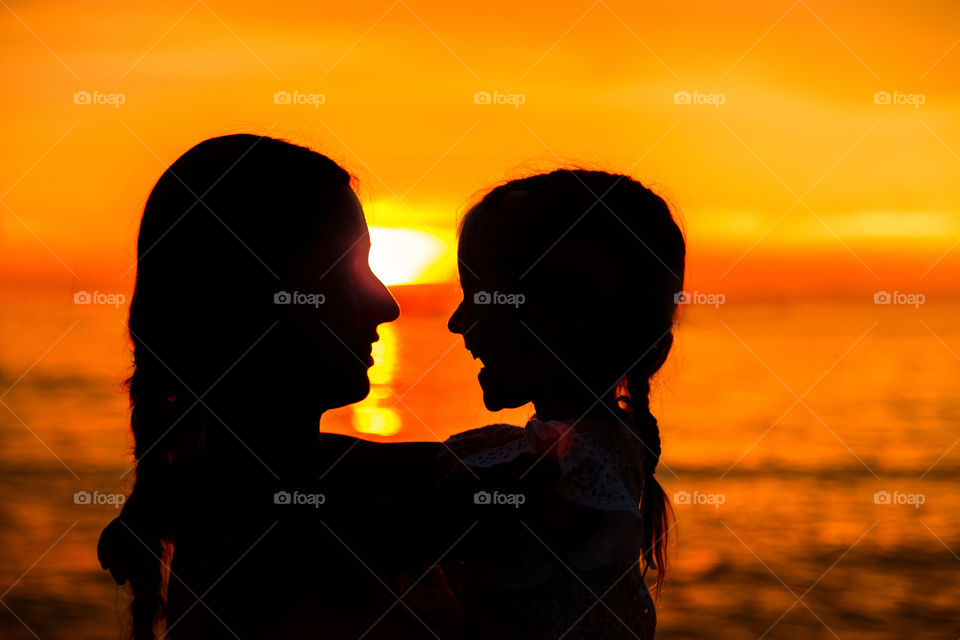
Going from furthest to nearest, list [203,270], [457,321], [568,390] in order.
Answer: [457,321] < [568,390] < [203,270]

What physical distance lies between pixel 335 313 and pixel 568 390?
509mm

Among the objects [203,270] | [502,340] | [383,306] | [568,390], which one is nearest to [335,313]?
[383,306]

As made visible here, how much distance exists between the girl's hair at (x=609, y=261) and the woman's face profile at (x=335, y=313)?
1.23 feet

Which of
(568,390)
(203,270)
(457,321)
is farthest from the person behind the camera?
(457,321)

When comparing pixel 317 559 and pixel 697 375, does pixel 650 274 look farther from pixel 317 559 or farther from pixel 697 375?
pixel 697 375

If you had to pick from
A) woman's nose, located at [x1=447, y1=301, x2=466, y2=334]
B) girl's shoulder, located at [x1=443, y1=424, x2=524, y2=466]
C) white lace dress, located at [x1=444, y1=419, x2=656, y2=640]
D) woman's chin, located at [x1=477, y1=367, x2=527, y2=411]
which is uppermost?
woman's nose, located at [x1=447, y1=301, x2=466, y2=334]

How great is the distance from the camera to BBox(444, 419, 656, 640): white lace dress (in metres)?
Result: 1.79

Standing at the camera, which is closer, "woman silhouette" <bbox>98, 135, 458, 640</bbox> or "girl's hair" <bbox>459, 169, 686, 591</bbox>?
"woman silhouette" <bbox>98, 135, 458, 640</bbox>

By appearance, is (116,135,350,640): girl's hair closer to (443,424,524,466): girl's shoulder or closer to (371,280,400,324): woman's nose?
(371,280,400,324): woman's nose

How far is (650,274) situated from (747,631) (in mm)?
4484

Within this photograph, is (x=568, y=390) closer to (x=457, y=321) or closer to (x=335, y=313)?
(x=457, y=321)

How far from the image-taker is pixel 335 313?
178 centimetres

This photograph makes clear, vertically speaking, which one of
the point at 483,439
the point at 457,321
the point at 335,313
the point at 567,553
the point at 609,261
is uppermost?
the point at 609,261

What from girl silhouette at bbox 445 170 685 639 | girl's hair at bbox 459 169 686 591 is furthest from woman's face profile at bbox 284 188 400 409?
girl's hair at bbox 459 169 686 591
